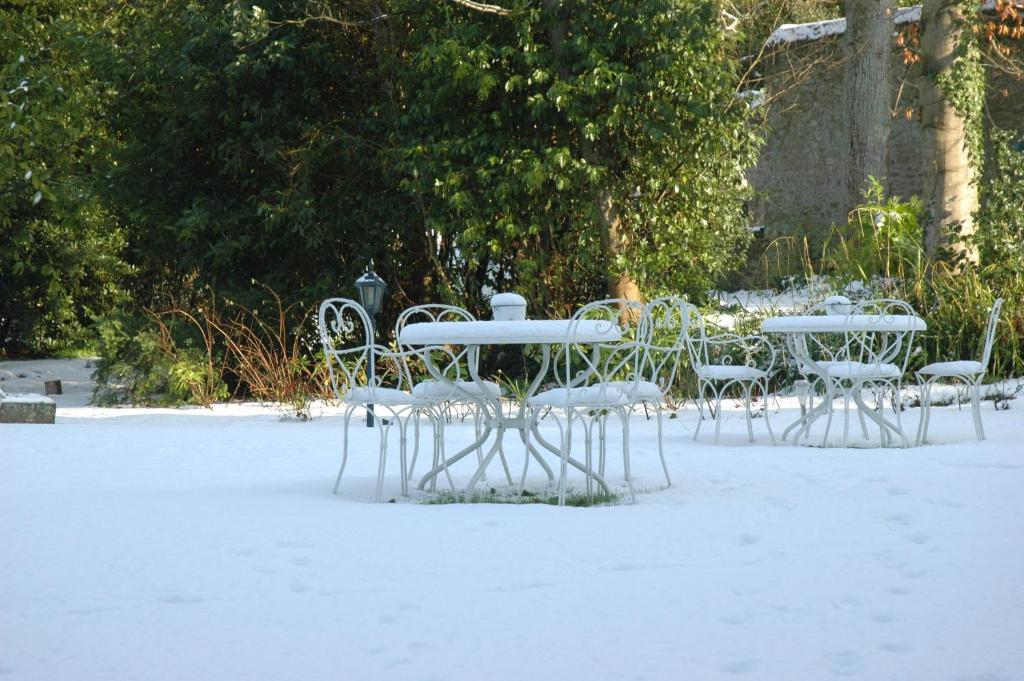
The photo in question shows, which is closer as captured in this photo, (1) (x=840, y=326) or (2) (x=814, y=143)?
(1) (x=840, y=326)

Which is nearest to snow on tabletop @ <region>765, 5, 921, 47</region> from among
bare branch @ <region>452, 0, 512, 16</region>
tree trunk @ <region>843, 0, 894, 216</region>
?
tree trunk @ <region>843, 0, 894, 216</region>

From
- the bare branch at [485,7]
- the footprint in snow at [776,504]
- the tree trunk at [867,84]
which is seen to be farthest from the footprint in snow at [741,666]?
the tree trunk at [867,84]

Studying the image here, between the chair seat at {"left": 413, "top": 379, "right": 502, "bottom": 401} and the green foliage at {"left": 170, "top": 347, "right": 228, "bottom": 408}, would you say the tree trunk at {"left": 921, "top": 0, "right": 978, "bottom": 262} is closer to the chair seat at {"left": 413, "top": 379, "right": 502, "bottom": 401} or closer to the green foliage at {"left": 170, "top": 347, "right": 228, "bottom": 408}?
the green foliage at {"left": 170, "top": 347, "right": 228, "bottom": 408}

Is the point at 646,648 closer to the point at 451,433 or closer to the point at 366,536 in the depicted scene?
the point at 366,536

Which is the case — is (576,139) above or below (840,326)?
above

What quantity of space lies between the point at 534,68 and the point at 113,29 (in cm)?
472

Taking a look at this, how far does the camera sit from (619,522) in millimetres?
4359

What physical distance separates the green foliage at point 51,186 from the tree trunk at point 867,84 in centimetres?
709

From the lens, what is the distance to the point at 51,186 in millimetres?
12453

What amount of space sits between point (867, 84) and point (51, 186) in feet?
26.7

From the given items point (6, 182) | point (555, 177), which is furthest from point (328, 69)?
point (6, 182)

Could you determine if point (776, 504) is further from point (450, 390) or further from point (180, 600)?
point (180, 600)

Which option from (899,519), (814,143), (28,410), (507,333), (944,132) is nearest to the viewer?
(899,519)

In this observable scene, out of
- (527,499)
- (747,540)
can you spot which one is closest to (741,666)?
(747,540)
